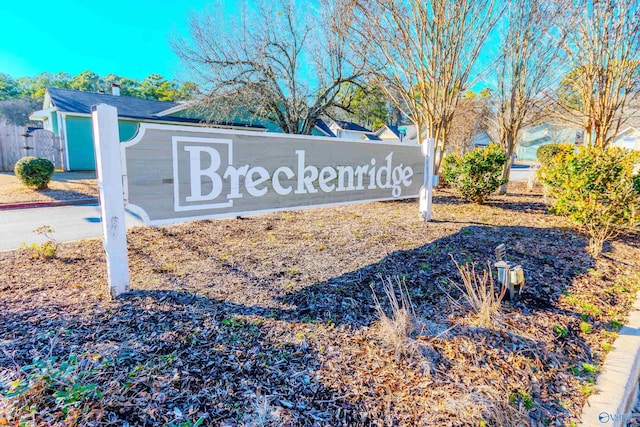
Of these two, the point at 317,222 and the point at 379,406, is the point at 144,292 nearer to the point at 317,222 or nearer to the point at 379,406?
the point at 379,406

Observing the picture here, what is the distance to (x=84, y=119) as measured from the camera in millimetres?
15367

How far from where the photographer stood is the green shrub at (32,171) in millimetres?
9562

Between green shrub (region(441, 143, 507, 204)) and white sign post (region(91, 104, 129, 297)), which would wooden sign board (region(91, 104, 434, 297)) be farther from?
green shrub (region(441, 143, 507, 204))

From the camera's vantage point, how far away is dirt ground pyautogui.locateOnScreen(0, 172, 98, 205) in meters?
8.79

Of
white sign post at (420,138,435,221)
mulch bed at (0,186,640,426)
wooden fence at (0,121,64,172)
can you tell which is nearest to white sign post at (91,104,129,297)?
mulch bed at (0,186,640,426)

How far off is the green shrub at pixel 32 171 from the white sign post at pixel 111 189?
30.8 feet

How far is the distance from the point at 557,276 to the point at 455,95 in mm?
5977

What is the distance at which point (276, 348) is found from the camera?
7.04 feet

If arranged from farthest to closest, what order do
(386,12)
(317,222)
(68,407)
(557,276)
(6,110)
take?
(6,110) → (386,12) → (317,222) → (557,276) → (68,407)

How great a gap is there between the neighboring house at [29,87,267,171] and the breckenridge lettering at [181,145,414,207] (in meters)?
11.9

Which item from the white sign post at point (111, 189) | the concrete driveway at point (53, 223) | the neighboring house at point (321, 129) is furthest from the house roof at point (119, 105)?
the white sign post at point (111, 189)

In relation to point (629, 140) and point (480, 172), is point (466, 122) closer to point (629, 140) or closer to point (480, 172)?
point (480, 172)

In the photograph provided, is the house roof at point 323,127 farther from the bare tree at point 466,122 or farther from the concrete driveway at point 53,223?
the concrete driveway at point 53,223

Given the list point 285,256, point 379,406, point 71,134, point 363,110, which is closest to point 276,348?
point 379,406
